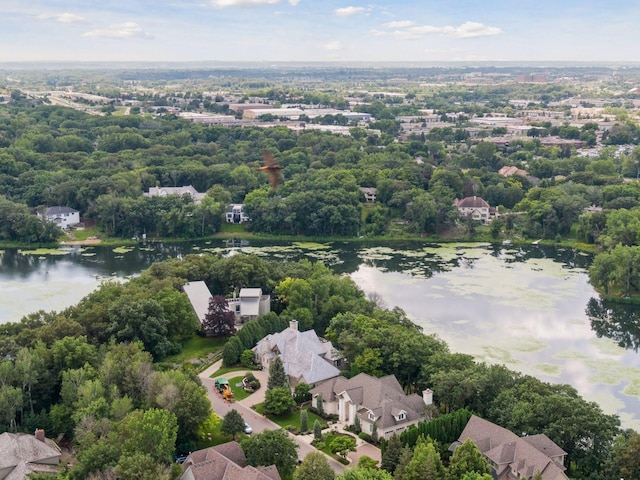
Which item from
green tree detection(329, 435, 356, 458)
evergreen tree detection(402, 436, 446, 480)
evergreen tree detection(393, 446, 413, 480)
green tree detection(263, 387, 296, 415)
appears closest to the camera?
evergreen tree detection(402, 436, 446, 480)

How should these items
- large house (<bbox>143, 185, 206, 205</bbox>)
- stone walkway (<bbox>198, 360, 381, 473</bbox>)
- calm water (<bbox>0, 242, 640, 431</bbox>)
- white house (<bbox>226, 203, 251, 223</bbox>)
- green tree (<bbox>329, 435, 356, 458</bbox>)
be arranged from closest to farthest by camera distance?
green tree (<bbox>329, 435, 356, 458</bbox>)
stone walkway (<bbox>198, 360, 381, 473</bbox>)
calm water (<bbox>0, 242, 640, 431</bbox>)
white house (<bbox>226, 203, 251, 223</bbox>)
large house (<bbox>143, 185, 206, 205</bbox>)

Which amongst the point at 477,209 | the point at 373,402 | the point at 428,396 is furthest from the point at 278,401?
the point at 477,209

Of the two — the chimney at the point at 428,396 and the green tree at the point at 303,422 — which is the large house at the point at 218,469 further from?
the chimney at the point at 428,396

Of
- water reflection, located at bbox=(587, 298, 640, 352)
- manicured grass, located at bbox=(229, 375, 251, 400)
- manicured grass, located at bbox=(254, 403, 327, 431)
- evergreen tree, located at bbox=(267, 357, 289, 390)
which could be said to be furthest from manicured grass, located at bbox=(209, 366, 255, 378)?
water reflection, located at bbox=(587, 298, 640, 352)

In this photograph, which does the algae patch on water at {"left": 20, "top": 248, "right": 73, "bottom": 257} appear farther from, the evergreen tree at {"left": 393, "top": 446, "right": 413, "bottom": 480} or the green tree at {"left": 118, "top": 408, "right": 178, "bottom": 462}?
Answer: the evergreen tree at {"left": 393, "top": 446, "right": 413, "bottom": 480}

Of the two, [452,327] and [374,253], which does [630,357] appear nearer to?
[452,327]

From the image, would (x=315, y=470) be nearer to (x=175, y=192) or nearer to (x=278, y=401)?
(x=278, y=401)
